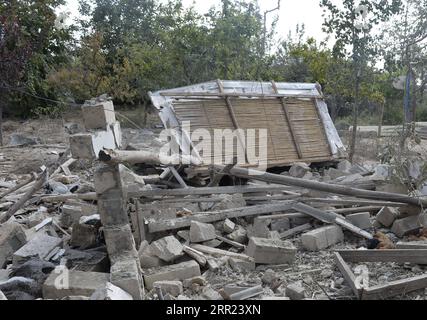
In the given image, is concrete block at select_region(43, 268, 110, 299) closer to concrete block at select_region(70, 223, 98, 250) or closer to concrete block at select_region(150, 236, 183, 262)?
concrete block at select_region(150, 236, 183, 262)

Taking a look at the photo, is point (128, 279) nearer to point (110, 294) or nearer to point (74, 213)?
point (110, 294)

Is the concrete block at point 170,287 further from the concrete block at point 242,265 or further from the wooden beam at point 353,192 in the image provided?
the wooden beam at point 353,192

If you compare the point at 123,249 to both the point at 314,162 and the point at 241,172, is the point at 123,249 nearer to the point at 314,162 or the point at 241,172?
the point at 241,172

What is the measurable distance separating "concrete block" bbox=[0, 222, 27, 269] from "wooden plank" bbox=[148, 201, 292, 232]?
4.48ft

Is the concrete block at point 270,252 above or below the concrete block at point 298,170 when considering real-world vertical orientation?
below

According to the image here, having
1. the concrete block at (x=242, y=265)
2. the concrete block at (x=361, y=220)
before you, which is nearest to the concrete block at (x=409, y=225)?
the concrete block at (x=361, y=220)

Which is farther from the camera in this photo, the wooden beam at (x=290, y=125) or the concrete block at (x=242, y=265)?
the wooden beam at (x=290, y=125)

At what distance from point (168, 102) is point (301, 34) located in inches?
373

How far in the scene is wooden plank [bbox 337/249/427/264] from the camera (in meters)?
3.90

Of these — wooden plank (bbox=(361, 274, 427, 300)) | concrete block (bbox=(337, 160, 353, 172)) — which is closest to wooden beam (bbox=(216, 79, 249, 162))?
concrete block (bbox=(337, 160, 353, 172))

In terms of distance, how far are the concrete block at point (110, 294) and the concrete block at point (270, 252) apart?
58.6 inches

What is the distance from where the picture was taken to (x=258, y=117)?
8.17 metres

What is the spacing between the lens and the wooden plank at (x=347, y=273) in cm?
342
